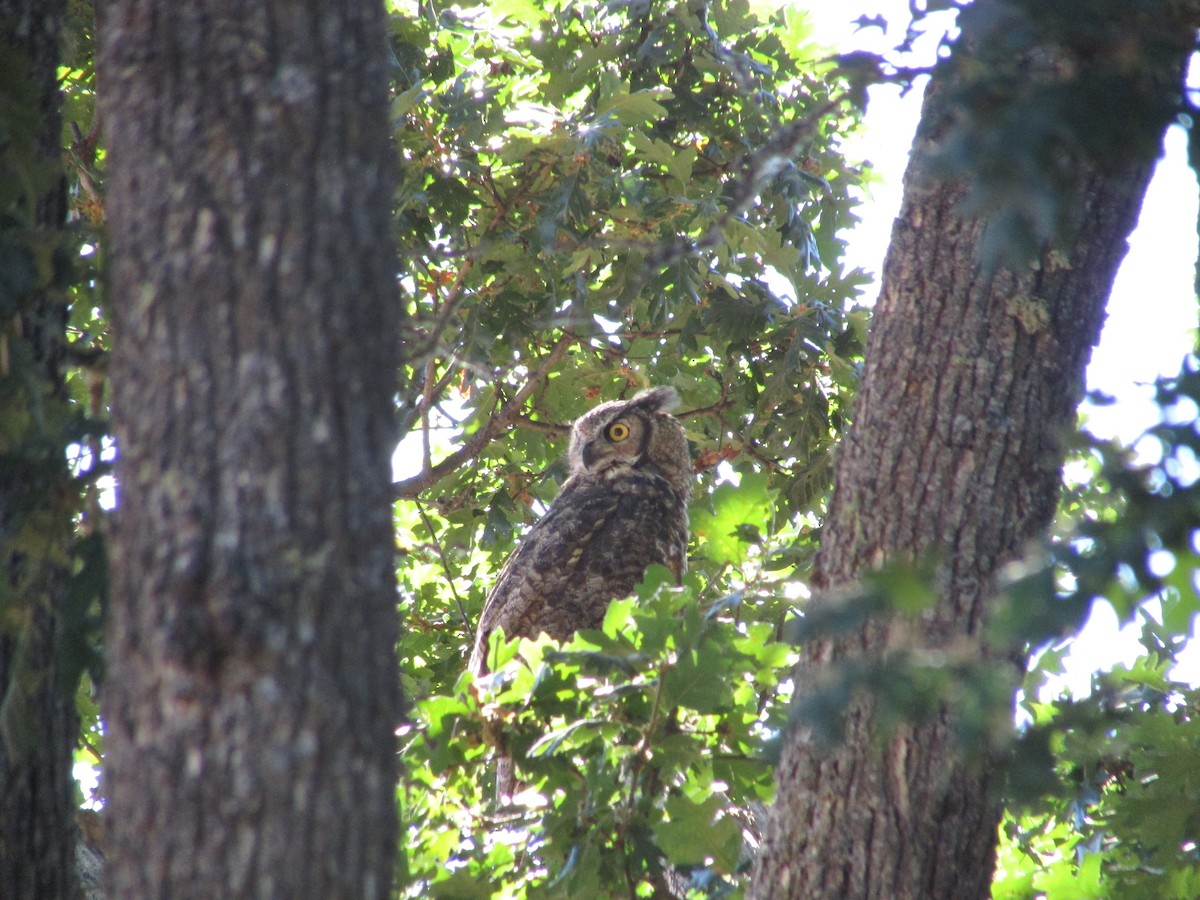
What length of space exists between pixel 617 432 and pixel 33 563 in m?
4.15

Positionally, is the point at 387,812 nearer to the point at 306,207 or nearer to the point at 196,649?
the point at 196,649

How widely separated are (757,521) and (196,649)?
181 cm

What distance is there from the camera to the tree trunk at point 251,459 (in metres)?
1.33

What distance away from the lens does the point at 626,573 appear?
5.39 meters

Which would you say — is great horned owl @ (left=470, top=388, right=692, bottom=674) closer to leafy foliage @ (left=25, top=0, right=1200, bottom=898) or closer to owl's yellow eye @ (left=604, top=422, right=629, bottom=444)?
owl's yellow eye @ (left=604, top=422, right=629, bottom=444)

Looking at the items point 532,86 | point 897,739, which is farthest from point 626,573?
point 897,739

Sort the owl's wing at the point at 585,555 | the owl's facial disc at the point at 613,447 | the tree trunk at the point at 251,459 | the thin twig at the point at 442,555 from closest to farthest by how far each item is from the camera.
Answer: the tree trunk at the point at 251,459
the thin twig at the point at 442,555
the owl's wing at the point at 585,555
the owl's facial disc at the point at 613,447

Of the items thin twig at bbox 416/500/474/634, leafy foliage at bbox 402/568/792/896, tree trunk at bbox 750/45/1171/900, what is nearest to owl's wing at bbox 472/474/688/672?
thin twig at bbox 416/500/474/634

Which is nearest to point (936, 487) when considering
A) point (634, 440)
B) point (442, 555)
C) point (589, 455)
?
point (442, 555)

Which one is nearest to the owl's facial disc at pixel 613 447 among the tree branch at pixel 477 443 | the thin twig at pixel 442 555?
the tree branch at pixel 477 443

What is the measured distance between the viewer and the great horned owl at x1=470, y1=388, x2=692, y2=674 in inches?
204

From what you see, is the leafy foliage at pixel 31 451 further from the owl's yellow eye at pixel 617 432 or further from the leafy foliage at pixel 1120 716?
the owl's yellow eye at pixel 617 432

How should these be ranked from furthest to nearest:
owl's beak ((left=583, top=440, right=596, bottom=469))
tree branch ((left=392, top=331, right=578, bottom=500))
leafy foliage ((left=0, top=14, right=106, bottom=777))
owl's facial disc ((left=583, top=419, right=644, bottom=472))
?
owl's beak ((left=583, top=440, right=596, bottom=469)) → owl's facial disc ((left=583, top=419, right=644, bottom=472)) → tree branch ((left=392, top=331, right=578, bottom=500)) → leafy foliage ((left=0, top=14, right=106, bottom=777))

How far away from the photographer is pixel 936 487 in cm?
241
